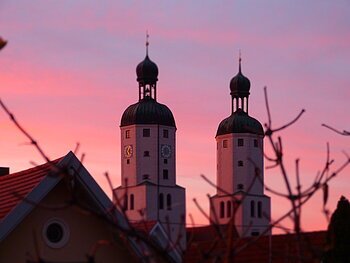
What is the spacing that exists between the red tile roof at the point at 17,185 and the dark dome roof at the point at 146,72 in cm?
10924

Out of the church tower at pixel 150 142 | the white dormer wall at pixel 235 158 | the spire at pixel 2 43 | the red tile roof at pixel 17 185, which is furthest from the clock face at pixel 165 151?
the spire at pixel 2 43

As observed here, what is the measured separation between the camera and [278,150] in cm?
420

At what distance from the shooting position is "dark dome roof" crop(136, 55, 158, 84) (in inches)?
4825

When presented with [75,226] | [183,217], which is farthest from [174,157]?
[183,217]

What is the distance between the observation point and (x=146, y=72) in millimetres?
122812

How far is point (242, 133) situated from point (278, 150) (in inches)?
4981

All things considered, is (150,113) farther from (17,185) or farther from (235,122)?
(17,185)

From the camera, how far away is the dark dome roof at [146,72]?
402 ft

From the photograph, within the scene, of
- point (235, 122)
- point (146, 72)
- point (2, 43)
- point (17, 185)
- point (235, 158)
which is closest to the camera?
point (2, 43)

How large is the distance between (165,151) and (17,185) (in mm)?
114325

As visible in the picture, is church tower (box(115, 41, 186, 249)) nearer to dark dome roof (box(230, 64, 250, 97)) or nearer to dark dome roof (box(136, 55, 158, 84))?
dark dome roof (box(136, 55, 158, 84))

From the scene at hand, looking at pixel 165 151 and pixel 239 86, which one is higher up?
pixel 239 86

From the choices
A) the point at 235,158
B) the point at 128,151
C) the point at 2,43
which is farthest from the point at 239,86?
the point at 2,43

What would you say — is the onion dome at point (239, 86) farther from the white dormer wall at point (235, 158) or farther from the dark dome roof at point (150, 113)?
the dark dome roof at point (150, 113)
